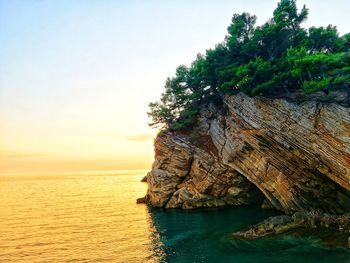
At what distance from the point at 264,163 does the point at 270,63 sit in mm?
13128

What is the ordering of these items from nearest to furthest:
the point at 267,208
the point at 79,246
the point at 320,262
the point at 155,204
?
the point at 320,262 → the point at 79,246 → the point at 267,208 → the point at 155,204

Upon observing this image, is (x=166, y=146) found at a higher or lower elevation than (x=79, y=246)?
higher

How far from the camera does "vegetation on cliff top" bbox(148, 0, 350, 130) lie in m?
32.8

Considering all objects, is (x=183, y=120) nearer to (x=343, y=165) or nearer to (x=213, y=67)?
(x=213, y=67)

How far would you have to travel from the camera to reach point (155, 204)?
51438 mm

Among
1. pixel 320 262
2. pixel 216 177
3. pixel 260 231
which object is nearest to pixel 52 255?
pixel 260 231

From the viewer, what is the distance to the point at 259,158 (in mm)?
40375

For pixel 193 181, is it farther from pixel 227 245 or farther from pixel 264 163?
pixel 227 245

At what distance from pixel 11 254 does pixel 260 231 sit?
80.7 feet

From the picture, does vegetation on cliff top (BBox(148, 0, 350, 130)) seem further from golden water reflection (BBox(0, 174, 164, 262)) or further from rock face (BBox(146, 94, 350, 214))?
golden water reflection (BBox(0, 174, 164, 262))

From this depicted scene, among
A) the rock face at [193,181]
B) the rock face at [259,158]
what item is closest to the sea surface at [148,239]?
the rock face at [193,181]

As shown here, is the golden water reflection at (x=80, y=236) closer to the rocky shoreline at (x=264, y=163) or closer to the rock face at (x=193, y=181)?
the rock face at (x=193, y=181)

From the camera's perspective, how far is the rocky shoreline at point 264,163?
30.5 m

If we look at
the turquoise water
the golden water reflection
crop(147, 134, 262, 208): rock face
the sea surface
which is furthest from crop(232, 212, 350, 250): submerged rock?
crop(147, 134, 262, 208): rock face
